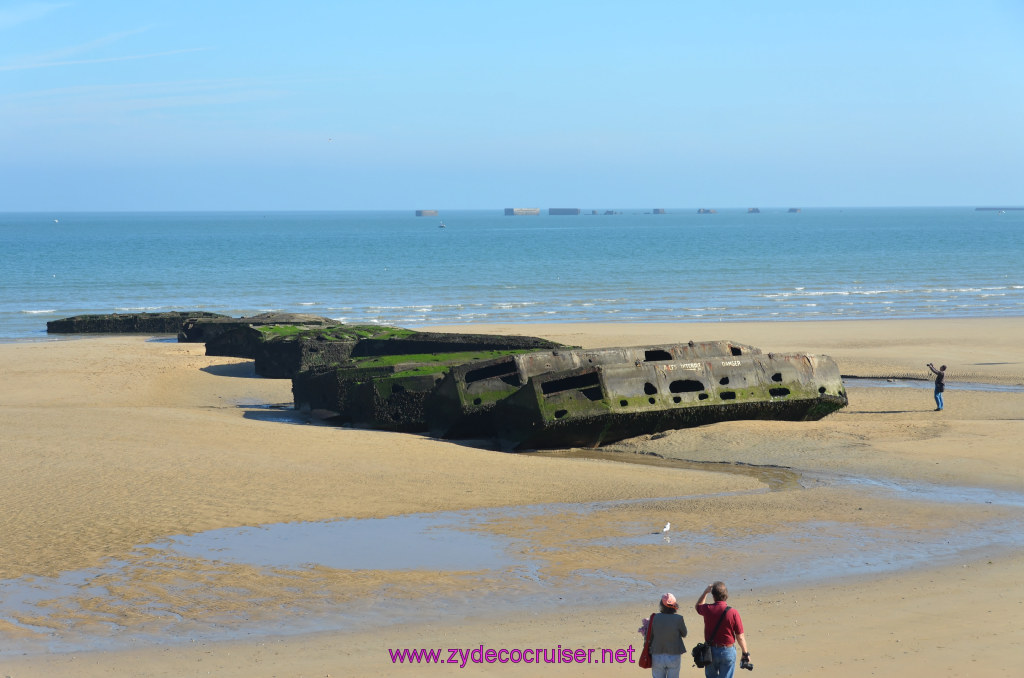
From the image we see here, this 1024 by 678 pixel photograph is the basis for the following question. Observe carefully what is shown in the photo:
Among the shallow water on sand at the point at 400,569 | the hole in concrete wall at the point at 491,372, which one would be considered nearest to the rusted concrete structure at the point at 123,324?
the hole in concrete wall at the point at 491,372

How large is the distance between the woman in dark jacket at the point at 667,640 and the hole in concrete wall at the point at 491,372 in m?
11.9

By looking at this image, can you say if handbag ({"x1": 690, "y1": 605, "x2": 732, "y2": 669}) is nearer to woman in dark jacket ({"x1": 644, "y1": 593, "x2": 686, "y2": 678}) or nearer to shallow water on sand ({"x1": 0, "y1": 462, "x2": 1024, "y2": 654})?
woman in dark jacket ({"x1": 644, "y1": 593, "x2": 686, "y2": 678})

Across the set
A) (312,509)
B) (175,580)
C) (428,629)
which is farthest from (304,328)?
(428,629)

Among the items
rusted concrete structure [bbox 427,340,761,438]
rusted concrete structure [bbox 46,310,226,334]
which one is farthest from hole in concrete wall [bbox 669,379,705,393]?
rusted concrete structure [bbox 46,310,226,334]

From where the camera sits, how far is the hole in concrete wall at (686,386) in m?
18.5

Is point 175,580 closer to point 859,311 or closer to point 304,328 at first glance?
point 304,328

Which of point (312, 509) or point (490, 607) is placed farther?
point (312, 509)

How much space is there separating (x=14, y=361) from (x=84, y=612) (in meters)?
21.1

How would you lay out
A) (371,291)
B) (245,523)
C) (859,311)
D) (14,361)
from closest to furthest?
(245,523) → (14,361) → (859,311) → (371,291)

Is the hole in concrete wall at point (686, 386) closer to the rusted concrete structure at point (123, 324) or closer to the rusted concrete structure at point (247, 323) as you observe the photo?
the rusted concrete structure at point (247, 323)

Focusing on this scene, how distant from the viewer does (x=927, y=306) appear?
47.2 metres

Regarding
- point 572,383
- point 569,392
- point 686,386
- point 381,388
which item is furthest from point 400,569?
point 381,388

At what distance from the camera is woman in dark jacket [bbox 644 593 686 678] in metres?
7.23

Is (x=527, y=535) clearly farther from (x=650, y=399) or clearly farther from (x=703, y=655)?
(x=650, y=399)
